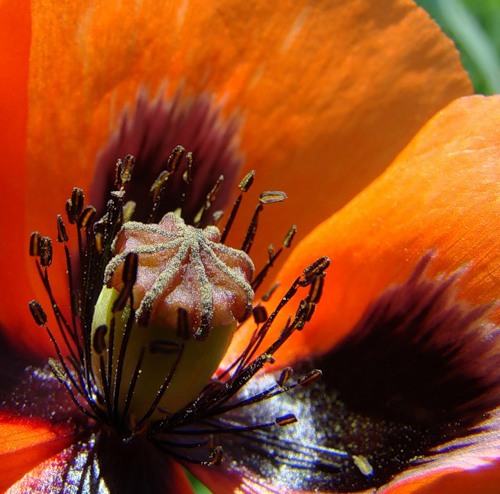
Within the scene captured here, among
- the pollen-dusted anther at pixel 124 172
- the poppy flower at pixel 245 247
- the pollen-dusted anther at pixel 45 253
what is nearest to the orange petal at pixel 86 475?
the poppy flower at pixel 245 247

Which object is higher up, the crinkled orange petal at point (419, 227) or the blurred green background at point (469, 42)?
the blurred green background at point (469, 42)

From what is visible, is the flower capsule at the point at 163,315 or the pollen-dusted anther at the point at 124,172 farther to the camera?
the pollen-dusted anther at the point at 124,172

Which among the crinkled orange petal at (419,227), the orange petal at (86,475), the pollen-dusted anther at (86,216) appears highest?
the crinkled orange petal at (419,227)

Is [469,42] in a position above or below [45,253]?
above

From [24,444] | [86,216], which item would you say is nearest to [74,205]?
[86,216]

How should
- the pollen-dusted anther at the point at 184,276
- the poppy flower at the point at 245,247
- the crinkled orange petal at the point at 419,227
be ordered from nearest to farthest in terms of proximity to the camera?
the pollen-dusted anther at the point at 184,276 → the poppy flower at the point at 245,247 → the crinkled orange petal at the point at 419,227

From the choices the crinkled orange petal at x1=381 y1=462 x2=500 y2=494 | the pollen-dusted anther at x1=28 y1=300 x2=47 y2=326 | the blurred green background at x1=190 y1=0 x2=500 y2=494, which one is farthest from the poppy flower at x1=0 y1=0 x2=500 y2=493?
the blurred green background at x1=190 y1=0 x2=500 y2=494

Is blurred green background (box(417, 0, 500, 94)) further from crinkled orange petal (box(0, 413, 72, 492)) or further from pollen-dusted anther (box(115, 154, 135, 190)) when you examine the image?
crinkled orange petal (box(0, 413, 72, 492))

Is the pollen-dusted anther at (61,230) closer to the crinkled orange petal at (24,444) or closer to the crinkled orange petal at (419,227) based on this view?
the crinkled orange petal at (24,444)

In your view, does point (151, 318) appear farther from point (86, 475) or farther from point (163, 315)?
point (86, 475)
